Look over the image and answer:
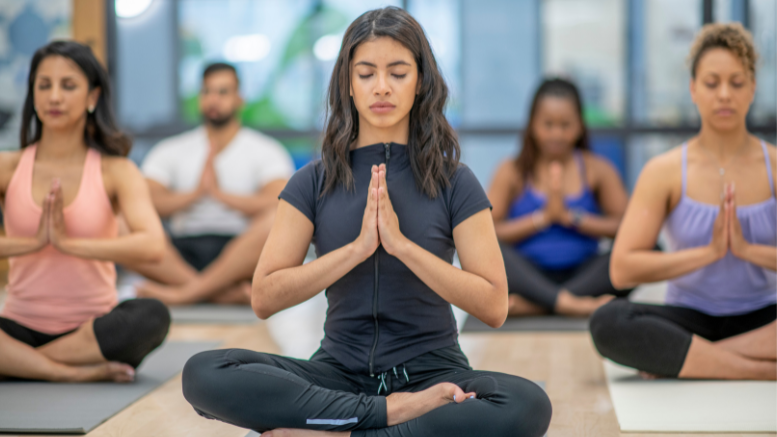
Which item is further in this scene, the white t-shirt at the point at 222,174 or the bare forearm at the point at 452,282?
the white t-shirt at the point at 222,174

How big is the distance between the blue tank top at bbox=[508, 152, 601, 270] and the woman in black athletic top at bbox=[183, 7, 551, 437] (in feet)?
5.84

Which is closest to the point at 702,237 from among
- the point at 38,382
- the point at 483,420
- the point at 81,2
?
the point at 483,420

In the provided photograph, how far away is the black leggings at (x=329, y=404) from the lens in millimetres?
1472

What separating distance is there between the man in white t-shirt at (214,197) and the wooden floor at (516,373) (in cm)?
47

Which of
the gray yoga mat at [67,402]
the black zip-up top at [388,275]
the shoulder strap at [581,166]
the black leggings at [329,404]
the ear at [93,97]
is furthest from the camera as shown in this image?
the shoulder strap at [581,166]

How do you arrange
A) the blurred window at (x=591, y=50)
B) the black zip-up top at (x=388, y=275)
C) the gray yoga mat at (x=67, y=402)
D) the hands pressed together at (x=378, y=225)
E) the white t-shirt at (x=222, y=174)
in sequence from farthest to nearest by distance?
the blurred window at (x=591, y=50) → the white t-shirt at (x=222, y=174) → the gray yoga mat at (x=67, y=402) → the black zip-up top at (x=388, y=275) → the hands pressed together at (x=378, y=225)

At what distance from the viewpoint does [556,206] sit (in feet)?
11.1

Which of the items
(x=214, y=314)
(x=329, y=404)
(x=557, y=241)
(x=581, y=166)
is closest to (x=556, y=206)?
(x=557, y=241)

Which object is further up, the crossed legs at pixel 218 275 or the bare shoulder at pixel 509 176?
the bare shoulder at pixel 509 176

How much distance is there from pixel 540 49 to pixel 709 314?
11.8 ft

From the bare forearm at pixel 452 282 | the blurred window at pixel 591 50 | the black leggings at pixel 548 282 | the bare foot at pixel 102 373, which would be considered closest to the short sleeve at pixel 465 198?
the bare forearm at pixel 452 282

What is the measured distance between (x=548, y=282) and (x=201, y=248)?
1725mm

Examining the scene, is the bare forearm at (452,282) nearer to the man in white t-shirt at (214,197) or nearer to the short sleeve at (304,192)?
the short sleeve at (304,192)

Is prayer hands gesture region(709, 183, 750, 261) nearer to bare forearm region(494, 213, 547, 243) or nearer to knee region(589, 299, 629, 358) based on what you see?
knee region(589, 299, 629, 358)
